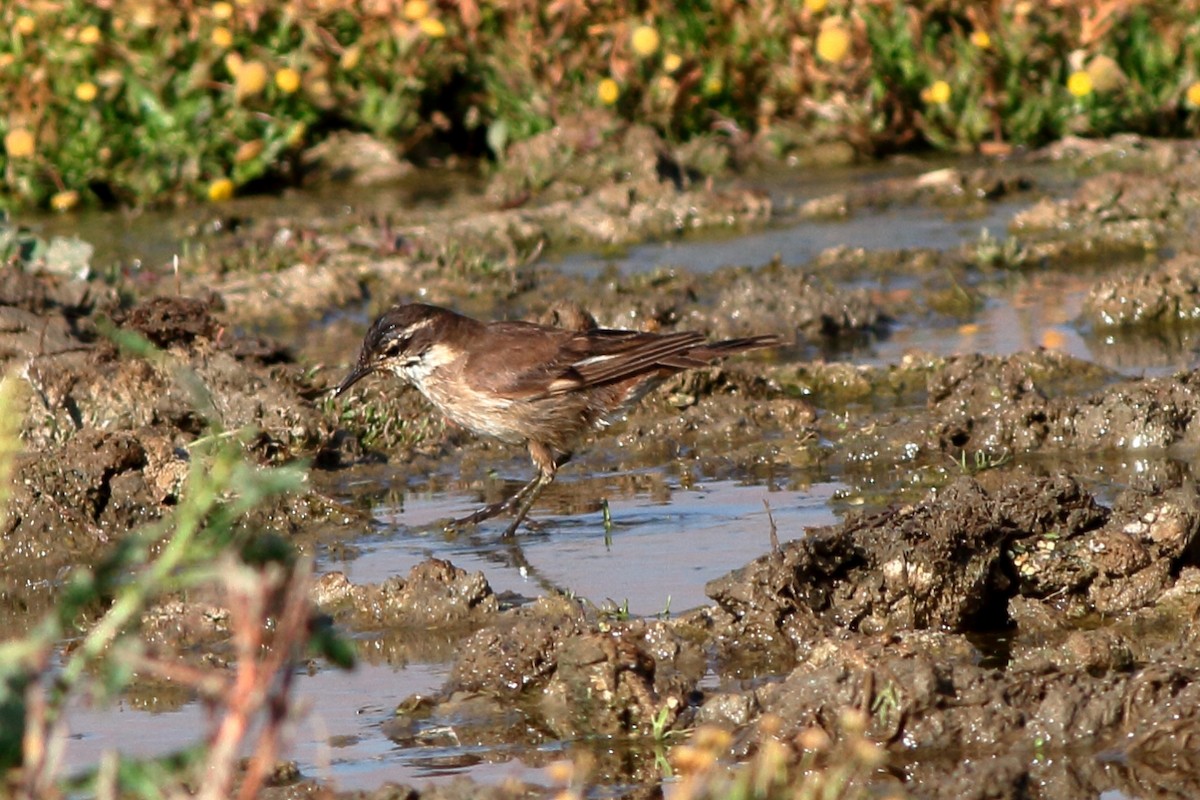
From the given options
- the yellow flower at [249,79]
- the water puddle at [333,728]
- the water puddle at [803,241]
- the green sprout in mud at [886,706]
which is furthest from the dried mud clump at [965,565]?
the yellow flower at [249,79]

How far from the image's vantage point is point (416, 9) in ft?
47.4

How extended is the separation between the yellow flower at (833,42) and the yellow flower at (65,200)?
570cm

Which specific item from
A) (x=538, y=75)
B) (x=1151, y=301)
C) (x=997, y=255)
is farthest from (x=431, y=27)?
(x=1151, y=301)

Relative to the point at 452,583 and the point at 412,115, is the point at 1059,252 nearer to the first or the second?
the point at 412,115

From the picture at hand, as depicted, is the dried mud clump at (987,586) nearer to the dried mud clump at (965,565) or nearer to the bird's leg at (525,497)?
the dried mud clump at (965,565)

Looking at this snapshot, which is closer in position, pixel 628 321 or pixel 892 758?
pixel 892 758

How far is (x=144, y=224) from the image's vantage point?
14148 millimetres

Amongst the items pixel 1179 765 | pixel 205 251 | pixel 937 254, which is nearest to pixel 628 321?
pixel 937 254

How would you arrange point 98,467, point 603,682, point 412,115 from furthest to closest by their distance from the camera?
point 412,115, point 98,467, point 603,682

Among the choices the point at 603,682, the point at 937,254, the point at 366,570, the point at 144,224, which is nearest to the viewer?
the point at 603,682

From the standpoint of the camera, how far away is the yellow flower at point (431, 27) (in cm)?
1445

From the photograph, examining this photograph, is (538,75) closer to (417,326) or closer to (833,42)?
(833,42)

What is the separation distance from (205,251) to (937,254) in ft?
16.2

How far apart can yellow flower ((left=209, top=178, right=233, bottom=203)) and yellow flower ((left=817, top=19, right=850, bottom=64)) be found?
458cm
